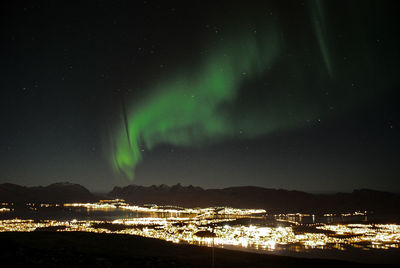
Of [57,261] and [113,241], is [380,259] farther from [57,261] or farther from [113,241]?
[57,261]

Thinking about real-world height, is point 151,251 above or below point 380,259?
above

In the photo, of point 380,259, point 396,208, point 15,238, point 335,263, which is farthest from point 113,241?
point 396,208

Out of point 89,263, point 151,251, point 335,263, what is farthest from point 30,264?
point 335,263

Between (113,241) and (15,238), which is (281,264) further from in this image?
(15,238)

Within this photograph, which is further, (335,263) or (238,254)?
(238,254)

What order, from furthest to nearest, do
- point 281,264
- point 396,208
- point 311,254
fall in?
point 396,208
point 311,254
point 281,264

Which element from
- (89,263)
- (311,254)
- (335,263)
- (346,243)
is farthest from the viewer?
(346,243)
